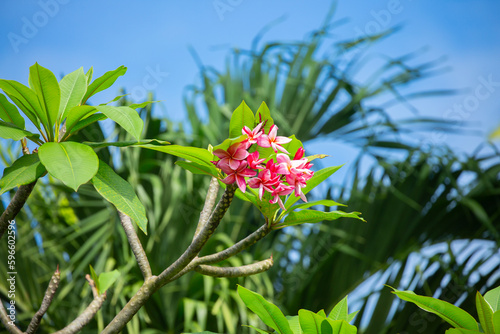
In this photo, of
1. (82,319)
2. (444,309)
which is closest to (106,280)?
(82,319)

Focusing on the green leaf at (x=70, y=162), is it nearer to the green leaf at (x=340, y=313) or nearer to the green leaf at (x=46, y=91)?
the green leaf at (x=46, y=91)

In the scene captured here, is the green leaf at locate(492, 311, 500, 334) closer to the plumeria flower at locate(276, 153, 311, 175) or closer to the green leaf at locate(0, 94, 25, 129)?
the plumeria flower at locate(276, 153, 311, 175)

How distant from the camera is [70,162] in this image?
1.43 feet

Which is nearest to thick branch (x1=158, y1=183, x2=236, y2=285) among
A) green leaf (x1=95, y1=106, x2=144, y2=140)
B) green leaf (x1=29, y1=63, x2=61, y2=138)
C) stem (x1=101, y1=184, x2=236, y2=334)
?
stem (x1=101, y1=184, x2=236, y2=334)

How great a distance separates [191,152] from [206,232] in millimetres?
80

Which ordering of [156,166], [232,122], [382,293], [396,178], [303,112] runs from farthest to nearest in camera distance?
[303,112] < [156,166] < [396,178] < [382,293] < [232,122]

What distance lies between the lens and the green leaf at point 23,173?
1.47ft

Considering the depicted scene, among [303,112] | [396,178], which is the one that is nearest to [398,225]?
[396,178]

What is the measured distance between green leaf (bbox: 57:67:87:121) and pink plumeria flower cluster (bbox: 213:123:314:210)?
19 cm

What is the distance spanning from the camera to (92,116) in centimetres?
52

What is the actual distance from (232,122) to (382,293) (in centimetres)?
147

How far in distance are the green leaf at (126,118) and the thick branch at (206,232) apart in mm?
101

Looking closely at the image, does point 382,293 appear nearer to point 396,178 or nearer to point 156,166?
point 396,178

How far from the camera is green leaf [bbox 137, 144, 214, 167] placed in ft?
1.45
